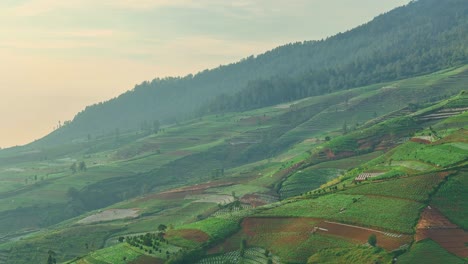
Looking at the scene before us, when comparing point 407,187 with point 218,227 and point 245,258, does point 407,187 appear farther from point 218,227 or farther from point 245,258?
point 218,227

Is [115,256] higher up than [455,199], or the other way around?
[115,256]

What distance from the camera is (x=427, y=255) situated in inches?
A: 3529

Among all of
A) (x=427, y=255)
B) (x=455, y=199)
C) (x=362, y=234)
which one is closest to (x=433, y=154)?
(x=455, y=199)

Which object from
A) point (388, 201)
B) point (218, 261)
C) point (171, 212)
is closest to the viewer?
point (218, 261)

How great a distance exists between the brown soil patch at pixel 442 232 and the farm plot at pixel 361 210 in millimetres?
1862

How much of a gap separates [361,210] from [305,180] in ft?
228

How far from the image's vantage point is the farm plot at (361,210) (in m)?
103

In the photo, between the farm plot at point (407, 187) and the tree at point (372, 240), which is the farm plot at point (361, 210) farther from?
the tree at point (372, 240)

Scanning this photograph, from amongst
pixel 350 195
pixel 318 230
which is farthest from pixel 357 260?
pixel 350 195

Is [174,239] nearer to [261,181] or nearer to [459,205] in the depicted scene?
[459,205]

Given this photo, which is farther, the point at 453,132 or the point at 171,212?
the point at 171,212

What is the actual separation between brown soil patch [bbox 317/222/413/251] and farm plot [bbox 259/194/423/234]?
5.83ft

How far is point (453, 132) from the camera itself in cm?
15712

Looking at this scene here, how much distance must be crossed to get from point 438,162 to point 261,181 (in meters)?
78.2
